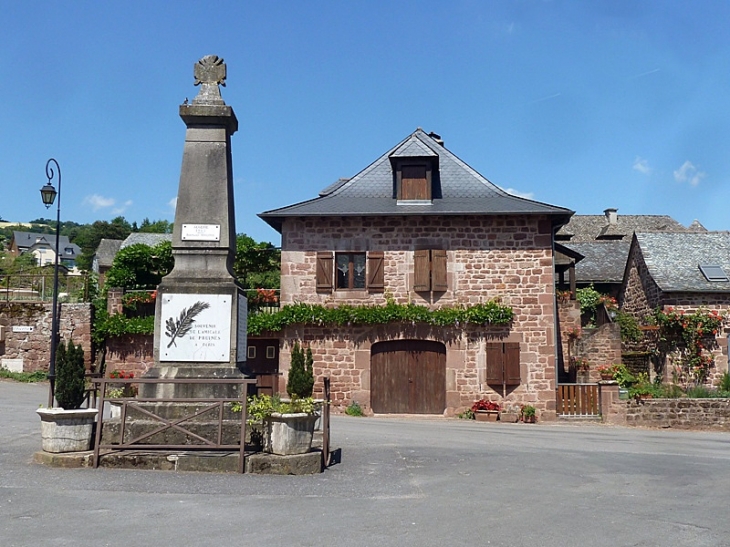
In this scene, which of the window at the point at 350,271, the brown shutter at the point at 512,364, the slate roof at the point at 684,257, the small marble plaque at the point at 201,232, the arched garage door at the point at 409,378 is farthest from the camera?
the slate roof at the point at 684,257

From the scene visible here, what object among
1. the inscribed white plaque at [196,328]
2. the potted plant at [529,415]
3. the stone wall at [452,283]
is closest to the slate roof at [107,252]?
the stone wall at [452,283]

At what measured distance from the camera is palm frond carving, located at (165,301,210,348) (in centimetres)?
900

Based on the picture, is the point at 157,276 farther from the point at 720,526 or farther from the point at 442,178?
the point at 720,526

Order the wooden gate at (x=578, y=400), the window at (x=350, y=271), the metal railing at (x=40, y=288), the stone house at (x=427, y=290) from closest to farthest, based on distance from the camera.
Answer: the wooden gate at (x=578, y=400) < the stone house at (x=427, y=290) < the window at (x=350, y=271) < the metal railing at (x=40, y=288)

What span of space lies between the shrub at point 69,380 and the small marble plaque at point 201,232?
2.10m

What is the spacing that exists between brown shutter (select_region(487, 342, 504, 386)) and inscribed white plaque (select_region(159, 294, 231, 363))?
10.4m

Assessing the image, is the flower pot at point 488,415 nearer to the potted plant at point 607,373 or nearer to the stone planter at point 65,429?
the potted plant at point 607,373

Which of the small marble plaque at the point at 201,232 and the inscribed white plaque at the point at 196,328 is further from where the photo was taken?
the small marble plaque at the point at 201,232

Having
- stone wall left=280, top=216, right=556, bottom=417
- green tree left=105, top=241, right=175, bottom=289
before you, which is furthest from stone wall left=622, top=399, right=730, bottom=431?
green tree left=105, top=241, right=175, bottom=289

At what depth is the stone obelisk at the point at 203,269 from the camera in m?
8.96

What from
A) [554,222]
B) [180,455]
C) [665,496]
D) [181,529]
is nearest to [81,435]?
[180,455]

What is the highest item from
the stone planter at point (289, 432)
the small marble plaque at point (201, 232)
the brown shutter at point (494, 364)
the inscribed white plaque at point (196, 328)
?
the small marble plaque at point (201, 232)

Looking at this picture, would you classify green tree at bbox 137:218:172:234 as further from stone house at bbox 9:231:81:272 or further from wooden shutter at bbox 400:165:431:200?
wooden shutter at bbox 400:165:431:200

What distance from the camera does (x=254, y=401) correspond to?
818 centimetres
